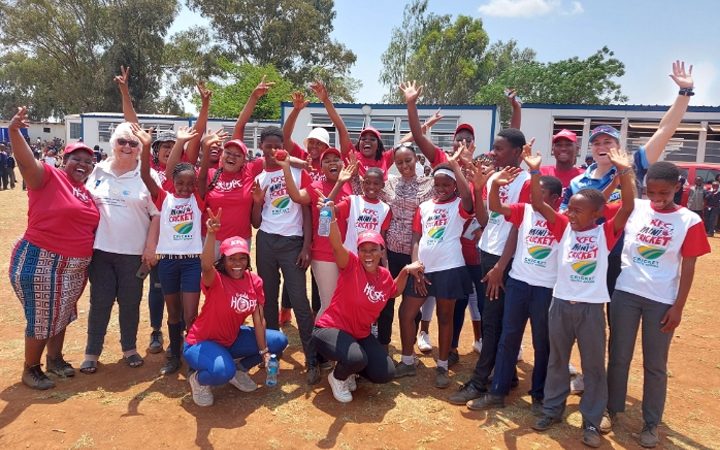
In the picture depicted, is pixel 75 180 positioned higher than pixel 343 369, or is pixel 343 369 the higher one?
pixel 75 180

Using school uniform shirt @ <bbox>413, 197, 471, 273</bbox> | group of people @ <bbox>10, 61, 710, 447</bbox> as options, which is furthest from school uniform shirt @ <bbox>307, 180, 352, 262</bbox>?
school uniform shirt @ <bbox>413, 197, 471, 273</bbox>

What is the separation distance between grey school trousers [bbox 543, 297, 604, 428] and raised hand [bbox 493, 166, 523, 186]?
3.07 feet

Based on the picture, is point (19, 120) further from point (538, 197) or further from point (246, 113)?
point (538, 197)

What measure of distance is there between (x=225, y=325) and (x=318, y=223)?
117 centimetres

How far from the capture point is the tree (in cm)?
3634

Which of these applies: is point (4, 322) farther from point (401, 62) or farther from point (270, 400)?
point (401, 62)

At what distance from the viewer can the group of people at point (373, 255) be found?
328 centimetres

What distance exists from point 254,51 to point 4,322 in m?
35.8

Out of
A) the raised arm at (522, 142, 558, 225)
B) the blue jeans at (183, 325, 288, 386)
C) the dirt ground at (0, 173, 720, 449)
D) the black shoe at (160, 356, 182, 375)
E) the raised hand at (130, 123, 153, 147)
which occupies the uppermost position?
the raised hand at (130, 123, 153, 147)

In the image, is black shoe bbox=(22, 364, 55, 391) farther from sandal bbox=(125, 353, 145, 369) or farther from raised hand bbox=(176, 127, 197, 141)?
raised hand bbox=(176, 127, 197, 141)

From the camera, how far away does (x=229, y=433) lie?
11.0ft

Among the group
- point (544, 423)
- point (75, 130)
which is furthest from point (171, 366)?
point (75, 130)

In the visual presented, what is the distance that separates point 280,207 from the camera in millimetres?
4344

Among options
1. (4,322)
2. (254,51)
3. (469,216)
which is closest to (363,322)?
(469,216)
